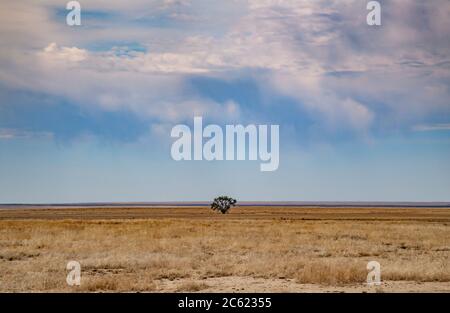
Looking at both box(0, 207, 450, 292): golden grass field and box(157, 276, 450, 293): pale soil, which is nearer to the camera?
box(157, 276, 450, 293): pale soil

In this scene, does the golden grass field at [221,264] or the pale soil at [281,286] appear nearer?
the pale soil at [281,286]

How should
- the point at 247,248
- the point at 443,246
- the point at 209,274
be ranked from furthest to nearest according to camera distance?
1. the point at 443,246
2. the point at 247,248
3. the point at 209,274

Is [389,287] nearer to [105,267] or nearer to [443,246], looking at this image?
[105,267]

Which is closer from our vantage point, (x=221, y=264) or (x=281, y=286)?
(x=281, y=286)

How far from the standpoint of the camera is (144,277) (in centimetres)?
1902

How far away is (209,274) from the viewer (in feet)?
66.8

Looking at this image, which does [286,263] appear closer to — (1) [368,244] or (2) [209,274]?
(2) [209,274]
